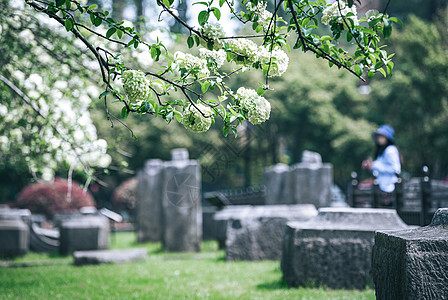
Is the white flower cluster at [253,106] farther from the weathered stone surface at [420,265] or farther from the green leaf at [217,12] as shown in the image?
the weathered stone surface at [420,265]

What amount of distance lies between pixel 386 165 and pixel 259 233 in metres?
2.22

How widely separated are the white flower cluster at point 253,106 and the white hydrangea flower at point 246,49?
0.21m

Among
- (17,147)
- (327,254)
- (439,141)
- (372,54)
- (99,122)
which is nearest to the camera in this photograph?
(372,54)

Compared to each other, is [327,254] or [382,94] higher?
[382,94]

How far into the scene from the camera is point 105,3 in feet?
27.1

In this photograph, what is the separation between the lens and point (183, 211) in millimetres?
10906

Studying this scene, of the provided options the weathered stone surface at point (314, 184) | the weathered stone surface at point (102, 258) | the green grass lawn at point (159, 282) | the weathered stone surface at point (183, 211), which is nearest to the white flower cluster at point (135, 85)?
the green grass lawn at point (159, 282)

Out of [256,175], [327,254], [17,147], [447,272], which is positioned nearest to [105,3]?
[17,147]

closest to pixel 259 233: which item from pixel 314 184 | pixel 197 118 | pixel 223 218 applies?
pixel 223 218

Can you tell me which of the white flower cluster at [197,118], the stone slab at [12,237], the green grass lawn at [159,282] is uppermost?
the white flower cluster at [197,118]

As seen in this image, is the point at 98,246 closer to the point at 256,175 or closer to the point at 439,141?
the point at 439,141

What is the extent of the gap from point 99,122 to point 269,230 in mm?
18443

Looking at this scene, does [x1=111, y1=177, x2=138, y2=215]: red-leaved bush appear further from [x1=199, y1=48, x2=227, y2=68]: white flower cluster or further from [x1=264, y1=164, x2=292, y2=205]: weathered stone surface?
[x1=199, y1=48, x2=227, y2=68]: white flower cluster

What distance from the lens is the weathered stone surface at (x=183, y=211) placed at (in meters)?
10.8
